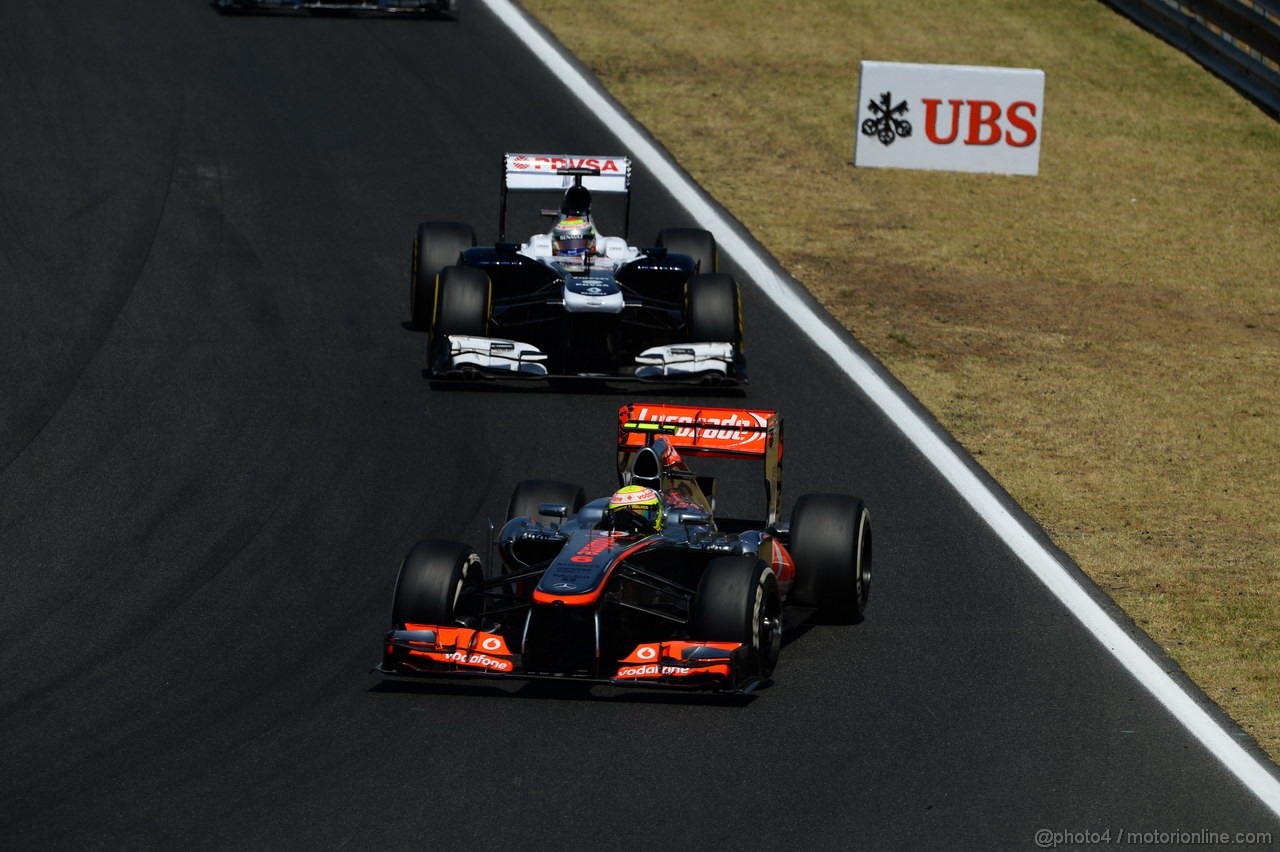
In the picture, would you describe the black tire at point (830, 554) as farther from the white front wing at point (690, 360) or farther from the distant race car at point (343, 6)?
the distant race car at point (343, 6)

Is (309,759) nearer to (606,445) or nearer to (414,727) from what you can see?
(414,727)

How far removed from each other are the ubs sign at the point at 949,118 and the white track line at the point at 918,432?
282 cm

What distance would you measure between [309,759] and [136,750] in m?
0.94

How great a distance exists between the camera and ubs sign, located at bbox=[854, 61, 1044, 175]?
24969 mm

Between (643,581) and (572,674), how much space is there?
29.1 inches

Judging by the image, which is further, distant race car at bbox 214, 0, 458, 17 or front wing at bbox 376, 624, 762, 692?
distant race car at bbox 214, 0, 458, 17

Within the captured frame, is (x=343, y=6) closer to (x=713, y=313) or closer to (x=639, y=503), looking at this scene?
(x=713, y=313)

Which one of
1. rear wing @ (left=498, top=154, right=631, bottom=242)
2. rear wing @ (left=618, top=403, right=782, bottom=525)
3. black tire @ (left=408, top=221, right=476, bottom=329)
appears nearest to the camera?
rear wing @ (left=618, top=403, right=782, bottom=525)

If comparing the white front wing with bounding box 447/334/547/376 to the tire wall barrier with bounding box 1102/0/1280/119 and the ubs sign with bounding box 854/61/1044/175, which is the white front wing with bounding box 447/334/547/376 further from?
the tire wall barrier with bounding box 1102/0/1280/119

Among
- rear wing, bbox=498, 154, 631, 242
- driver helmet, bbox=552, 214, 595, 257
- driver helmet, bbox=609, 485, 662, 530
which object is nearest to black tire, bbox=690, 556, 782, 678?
driver helmet, bbox=609, 485, 662, 530

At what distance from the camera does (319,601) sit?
12758mm

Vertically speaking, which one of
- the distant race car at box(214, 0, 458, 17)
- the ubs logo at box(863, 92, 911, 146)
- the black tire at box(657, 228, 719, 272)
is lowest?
the black tire at box(657, 228, 719, 272)

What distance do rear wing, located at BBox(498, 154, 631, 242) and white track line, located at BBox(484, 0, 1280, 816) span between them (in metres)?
2.55

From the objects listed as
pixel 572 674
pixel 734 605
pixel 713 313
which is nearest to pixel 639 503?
pixel 734 605
